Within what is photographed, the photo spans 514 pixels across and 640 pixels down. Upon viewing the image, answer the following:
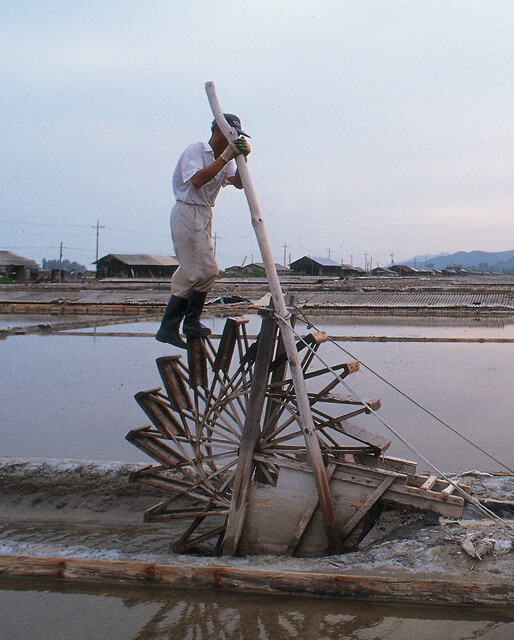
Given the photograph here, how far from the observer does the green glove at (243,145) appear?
11.1ft

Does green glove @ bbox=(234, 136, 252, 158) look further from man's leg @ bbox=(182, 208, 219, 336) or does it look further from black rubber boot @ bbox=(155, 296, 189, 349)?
black rubber boot @ bbox=(155, 296, 189, 349)

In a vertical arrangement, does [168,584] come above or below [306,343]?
below

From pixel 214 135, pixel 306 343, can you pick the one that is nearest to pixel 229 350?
pixel 306 343

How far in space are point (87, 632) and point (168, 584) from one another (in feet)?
1.44

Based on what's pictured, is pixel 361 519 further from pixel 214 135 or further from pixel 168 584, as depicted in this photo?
pixel 214 135

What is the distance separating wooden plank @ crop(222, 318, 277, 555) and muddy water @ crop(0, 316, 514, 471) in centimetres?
155

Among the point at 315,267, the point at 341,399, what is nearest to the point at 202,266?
the point at 341,399

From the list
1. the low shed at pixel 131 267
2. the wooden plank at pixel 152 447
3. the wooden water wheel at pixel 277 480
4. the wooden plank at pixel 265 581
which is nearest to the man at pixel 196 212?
the wooden water wheel at pixel 277 480

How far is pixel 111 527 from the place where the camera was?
179 inches

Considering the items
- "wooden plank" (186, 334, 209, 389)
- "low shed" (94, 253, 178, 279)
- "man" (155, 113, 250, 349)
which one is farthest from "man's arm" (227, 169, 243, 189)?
"low shed" (94, 253, 178, 279)

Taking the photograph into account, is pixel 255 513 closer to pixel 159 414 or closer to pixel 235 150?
pixel 159 414

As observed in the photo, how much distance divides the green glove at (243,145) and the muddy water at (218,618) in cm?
224

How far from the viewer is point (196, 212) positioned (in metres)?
3.69

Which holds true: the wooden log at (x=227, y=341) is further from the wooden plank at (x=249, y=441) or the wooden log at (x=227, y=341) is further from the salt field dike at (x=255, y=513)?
the wooden plank at (x=249, y=441)
